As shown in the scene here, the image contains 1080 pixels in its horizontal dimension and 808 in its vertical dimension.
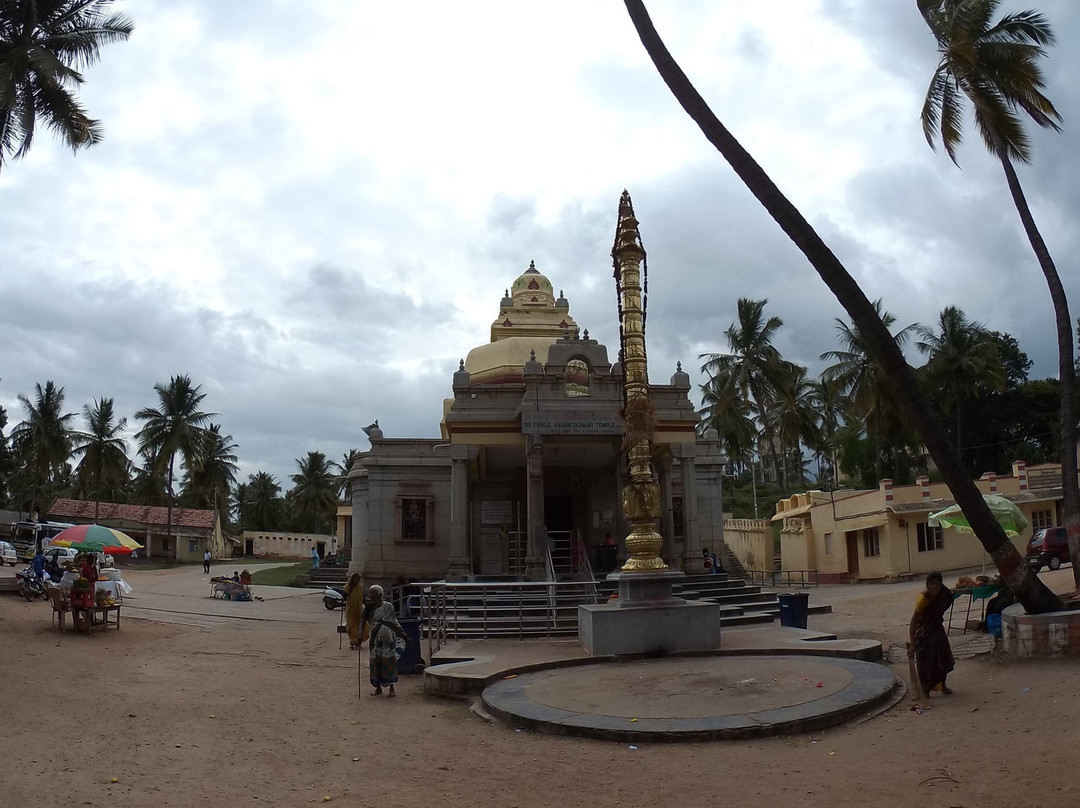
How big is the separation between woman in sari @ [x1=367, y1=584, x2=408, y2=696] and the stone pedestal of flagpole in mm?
2803

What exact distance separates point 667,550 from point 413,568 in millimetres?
7367

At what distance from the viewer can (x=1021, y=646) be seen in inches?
356

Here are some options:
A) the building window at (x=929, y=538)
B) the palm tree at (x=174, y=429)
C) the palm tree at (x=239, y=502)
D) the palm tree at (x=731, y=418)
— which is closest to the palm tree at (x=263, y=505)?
the palm tree at (x=239, y=502)

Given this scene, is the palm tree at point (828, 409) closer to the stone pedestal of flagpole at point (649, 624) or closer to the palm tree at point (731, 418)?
the palm tree at point (731, 418)

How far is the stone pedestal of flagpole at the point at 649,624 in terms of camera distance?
11.9 m

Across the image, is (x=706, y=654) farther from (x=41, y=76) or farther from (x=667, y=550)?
(x=41, y=76)

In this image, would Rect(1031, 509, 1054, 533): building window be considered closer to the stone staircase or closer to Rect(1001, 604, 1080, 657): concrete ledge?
the stone staircase

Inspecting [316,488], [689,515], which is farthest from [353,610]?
[316,488]

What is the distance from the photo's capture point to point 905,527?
29.6m

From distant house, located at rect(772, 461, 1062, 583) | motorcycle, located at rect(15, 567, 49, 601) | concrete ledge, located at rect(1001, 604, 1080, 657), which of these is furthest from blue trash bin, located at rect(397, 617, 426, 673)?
distant house, located at rect(772, 461, 1062, 583)

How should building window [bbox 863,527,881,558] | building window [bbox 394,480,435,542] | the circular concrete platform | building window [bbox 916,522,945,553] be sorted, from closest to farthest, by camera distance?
the circular concrete platform, building window [bbox 394,480,435,542], building window [bbox 916,522,945,553], building window [bbox 863,527,881,558]

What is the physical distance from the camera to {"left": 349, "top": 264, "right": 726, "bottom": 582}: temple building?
20.9 meters

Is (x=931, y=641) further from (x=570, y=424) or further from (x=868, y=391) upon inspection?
(x=868, y=391)

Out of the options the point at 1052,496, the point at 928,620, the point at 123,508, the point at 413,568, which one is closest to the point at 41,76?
the point at 413,568
